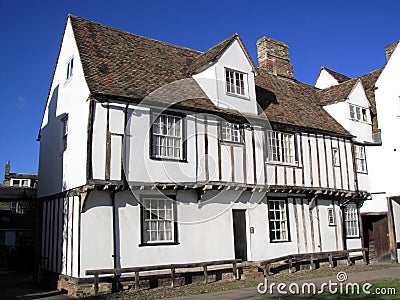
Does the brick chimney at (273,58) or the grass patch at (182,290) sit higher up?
the brick chimney at (273,58)

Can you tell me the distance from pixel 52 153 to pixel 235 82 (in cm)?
845

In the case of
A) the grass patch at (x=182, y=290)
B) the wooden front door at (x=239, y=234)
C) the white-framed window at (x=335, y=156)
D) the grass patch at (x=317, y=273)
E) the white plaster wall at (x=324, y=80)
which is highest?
the white plaster wall at (x=324, y=80)

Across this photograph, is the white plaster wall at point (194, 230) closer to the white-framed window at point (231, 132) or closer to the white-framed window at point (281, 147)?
the white-framed window at point (281, 147)

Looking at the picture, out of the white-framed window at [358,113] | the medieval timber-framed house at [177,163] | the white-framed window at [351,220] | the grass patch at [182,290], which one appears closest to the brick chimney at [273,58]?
the medieval timber-framed house at [177,163]

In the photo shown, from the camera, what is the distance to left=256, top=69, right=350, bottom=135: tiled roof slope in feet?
63.6

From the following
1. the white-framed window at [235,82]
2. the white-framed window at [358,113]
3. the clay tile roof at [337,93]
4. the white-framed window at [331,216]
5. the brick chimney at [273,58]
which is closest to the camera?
the white-framed window at [235,82]

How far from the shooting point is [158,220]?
14.6 m

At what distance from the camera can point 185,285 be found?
14.4m

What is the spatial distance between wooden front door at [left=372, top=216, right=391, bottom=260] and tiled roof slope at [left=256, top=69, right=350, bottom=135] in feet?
16.9

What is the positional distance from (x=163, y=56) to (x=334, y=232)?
11598 millimetres

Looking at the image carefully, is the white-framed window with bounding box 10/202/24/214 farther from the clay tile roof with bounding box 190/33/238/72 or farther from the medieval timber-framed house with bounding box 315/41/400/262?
the medieval timber-framed house with bounding box 315/41/400/262

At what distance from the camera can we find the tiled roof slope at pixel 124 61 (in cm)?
1473

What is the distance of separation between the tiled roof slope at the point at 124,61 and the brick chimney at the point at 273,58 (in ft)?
19.7

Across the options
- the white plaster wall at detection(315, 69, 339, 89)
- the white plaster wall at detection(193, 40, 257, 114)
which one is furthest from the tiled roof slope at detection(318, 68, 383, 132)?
the white plaster wall at detection(193, 40, 257, 114)
